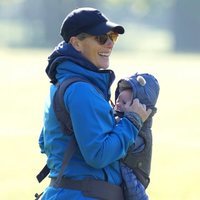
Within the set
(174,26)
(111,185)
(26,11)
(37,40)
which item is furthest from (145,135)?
(26,11)

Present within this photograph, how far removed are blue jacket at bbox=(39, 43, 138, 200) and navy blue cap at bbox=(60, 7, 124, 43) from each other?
96 millimetres

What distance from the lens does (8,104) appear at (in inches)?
961

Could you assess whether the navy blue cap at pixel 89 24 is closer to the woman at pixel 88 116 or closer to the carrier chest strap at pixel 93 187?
the woman at pixel 88 116

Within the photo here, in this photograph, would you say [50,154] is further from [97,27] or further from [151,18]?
[151,18]

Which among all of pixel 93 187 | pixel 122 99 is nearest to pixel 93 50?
pixel 122 99

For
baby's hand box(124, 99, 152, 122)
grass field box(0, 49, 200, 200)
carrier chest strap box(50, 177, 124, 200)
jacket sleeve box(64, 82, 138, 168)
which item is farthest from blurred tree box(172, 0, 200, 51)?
jacket sleeve box(64, 82, 138, 168)

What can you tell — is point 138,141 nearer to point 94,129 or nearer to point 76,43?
point 94,129

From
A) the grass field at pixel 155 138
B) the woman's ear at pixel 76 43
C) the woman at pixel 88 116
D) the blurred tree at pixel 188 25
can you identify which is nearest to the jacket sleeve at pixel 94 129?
the woman at pixel 88 116

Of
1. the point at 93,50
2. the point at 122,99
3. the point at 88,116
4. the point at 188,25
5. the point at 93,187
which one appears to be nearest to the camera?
the point at 88,116

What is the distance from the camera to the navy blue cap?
438 cm

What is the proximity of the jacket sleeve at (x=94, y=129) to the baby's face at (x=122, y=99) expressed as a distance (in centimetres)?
28

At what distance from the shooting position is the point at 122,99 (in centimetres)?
454

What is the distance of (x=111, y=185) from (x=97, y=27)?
0.78 meters

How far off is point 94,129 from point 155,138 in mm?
12195
